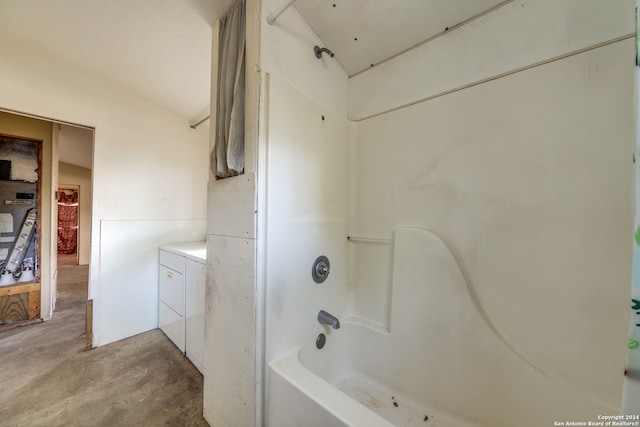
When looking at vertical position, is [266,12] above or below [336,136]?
above

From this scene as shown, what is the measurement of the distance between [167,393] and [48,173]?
2.68 meters

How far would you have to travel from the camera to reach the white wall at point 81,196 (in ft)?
16.1

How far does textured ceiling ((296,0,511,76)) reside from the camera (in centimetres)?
105

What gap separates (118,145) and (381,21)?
2.36 meters

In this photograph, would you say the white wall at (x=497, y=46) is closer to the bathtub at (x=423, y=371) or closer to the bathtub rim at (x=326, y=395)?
the bathtub at (x=423, y=371)

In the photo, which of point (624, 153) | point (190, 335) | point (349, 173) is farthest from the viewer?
point (190, 335)

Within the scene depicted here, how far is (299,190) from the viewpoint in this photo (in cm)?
114

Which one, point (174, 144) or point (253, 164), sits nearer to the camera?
point (253, 164)

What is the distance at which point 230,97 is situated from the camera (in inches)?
44.3

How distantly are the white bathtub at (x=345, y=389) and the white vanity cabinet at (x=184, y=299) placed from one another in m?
0.89

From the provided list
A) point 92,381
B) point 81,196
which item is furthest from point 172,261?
point 81,196

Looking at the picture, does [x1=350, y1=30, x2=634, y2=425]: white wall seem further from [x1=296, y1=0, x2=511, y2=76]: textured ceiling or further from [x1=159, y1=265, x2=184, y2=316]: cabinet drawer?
[x1=159, y1=265, x2=184, y2=316]: cabinet drawer

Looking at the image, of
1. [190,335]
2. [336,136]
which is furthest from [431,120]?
[190,335]

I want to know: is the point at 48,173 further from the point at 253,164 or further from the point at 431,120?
the point at 431,120
